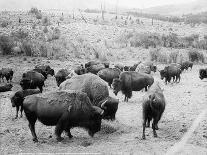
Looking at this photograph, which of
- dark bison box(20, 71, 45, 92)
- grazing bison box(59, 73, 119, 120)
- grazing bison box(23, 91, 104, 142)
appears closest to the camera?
grazing bison box(23, 91, 104, 142)

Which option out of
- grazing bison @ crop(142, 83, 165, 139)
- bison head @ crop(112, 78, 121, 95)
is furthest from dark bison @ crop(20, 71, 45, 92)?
grazing bison @ crop(142, 83, 165, 139)

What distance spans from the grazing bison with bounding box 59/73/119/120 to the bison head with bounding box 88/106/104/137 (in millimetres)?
890

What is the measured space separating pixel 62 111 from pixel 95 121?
1151 mm

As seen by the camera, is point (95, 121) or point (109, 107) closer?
point (95, 121)

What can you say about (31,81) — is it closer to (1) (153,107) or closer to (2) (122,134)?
(2) (122,134)

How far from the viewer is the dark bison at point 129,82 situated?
55.2 ft

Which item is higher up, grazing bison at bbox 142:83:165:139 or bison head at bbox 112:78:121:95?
grazing bison at bbox 142:83:165:139

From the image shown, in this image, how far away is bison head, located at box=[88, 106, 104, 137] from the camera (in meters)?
10.4

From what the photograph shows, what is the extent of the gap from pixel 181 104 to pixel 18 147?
9031 mm

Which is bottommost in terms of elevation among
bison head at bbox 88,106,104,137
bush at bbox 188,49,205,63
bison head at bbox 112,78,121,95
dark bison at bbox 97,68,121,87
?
bush at bbox 188,49,205,63

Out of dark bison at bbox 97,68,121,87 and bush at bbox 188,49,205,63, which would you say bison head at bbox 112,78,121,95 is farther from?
bush at bbox 188,49,205,63

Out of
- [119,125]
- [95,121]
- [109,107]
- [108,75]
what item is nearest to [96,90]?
[109,107]

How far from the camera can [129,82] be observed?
1717cm

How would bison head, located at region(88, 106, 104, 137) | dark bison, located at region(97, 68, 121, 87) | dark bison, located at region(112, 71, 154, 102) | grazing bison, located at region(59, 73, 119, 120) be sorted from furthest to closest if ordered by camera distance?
dark bison, located at region(97, 68, 121, 87)
dark bison, located at region(112, 71, 154, 102)
grazing bison, located at region(59, 73, 119, 120)
bison head, located at region(88, 106, 104, 137)
